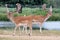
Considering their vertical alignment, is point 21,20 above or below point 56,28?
above

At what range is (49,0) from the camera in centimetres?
2886

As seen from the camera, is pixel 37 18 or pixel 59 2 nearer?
pixel 37 18

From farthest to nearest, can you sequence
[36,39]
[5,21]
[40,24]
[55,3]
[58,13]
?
[55,3]
[58,13]
[5,21]
[40,24]
[36,39]

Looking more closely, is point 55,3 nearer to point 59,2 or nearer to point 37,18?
point 59,2

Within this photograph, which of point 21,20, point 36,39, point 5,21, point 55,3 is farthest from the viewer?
point 55,3

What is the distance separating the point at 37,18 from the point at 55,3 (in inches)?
371

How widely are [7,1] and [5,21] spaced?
30.3ft

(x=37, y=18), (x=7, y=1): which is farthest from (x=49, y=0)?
(x=37, y=18)

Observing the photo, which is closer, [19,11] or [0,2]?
[19,11]

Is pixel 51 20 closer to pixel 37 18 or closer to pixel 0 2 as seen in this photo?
pixel 37 18

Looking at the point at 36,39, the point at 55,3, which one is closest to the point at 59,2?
the point at 55,3

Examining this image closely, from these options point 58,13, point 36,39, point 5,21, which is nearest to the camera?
point 36,39

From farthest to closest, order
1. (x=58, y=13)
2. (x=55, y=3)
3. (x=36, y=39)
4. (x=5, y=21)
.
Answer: (x=55, y=3)
(x=58, y=13)
(x=5, y=21)
(x=36, y=39)

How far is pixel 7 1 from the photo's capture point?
2873cm
